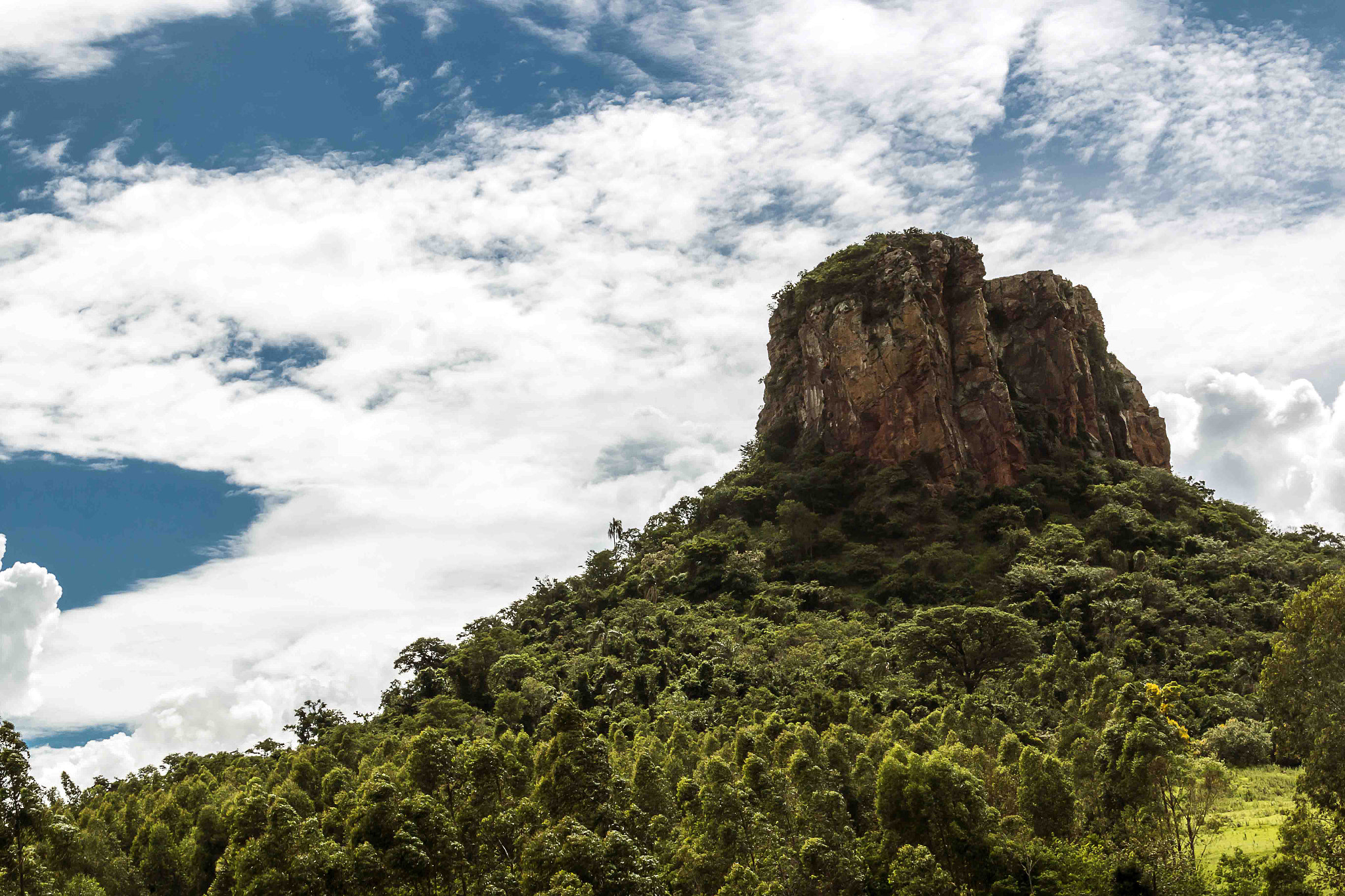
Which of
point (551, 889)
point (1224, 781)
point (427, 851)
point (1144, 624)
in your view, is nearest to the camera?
point (551, 889)

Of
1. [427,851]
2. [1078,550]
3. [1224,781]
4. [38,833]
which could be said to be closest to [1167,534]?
[1078,550]

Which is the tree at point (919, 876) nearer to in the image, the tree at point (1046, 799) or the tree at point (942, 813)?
the tree at point (942, 813)

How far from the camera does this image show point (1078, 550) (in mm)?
82500

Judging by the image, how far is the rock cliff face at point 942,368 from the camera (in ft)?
324

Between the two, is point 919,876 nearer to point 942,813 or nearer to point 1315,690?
point 942,813

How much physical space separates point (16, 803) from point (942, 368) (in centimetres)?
9060

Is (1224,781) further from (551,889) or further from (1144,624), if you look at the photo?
(1144,624)

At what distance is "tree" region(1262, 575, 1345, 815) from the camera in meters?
22.8

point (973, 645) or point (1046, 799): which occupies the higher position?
point (973, 645)

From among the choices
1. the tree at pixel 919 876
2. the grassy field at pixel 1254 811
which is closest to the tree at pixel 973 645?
the grassy field at pixel 1254 811

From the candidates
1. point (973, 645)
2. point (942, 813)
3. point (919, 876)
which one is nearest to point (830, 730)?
point (942, 813)

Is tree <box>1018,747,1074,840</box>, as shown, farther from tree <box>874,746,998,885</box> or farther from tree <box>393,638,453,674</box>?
tree <box>393,638,453,674</box>

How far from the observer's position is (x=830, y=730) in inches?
1570

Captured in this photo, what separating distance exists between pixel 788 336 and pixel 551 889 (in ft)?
333
